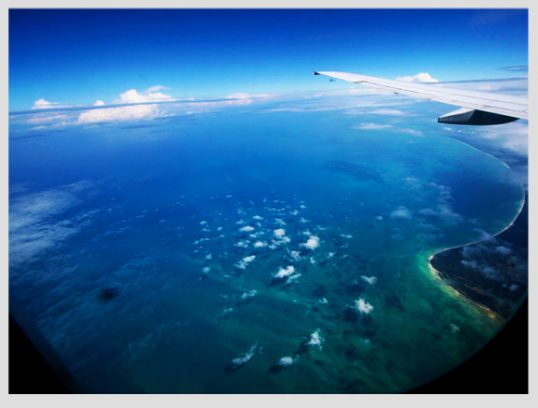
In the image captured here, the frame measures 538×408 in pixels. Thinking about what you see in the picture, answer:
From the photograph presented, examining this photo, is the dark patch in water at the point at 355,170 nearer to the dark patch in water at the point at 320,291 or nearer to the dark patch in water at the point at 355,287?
the dark patch in water at the point at 355,287

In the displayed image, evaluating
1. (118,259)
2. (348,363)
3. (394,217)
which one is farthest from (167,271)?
(394,217)

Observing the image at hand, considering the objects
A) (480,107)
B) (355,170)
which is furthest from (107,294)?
(355,170)

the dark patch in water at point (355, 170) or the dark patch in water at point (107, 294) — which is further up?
the dark patch in water at point (355, 170)

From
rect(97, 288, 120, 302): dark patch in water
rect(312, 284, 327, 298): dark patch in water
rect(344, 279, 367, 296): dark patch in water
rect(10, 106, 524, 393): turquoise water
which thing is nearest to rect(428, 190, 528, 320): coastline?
rect(10, 106, 524, 393): turquoise water

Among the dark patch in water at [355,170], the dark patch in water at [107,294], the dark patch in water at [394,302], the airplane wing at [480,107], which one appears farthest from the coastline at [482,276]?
the dark patch in water at [107,294]

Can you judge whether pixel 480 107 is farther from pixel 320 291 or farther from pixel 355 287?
pixel 320 291

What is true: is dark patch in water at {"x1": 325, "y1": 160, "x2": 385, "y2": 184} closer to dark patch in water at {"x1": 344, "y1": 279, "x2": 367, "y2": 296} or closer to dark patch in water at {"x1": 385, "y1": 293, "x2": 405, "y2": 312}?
dark patch in water at {"x1": 344, "y1": 279, "x2": 367, "y2": 296}
